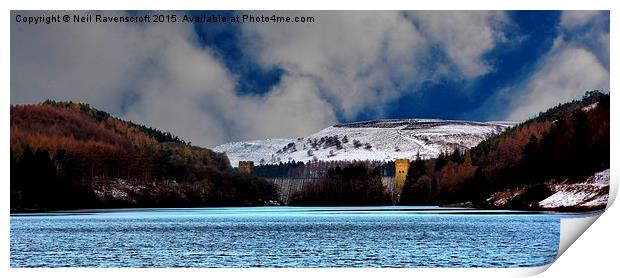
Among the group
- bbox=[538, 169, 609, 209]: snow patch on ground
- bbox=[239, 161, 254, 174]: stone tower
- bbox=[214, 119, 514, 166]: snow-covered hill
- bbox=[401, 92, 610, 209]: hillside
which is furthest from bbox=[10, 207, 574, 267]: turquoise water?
bbox=[214, 119, 514, 166]: snow-covered hill

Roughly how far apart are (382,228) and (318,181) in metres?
2.01

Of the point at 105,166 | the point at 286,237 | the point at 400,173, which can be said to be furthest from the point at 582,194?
the point at 105,166

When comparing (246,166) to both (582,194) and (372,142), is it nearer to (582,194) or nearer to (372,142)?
(372,142)

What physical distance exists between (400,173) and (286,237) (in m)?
3.28

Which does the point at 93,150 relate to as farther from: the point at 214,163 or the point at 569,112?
the point at 569,112

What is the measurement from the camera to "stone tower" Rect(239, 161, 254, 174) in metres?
27.6

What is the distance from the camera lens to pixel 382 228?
29.5 metres

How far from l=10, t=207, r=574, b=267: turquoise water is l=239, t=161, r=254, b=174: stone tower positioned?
0.93m

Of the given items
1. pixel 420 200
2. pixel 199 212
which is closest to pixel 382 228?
pixel 420 200

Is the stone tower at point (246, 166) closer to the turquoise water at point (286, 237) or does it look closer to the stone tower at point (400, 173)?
the turquoise water at point (286, 237)

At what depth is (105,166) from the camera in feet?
91.1

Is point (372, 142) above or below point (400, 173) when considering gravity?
above

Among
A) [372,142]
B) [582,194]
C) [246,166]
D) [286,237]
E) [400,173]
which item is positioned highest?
[372,142]
